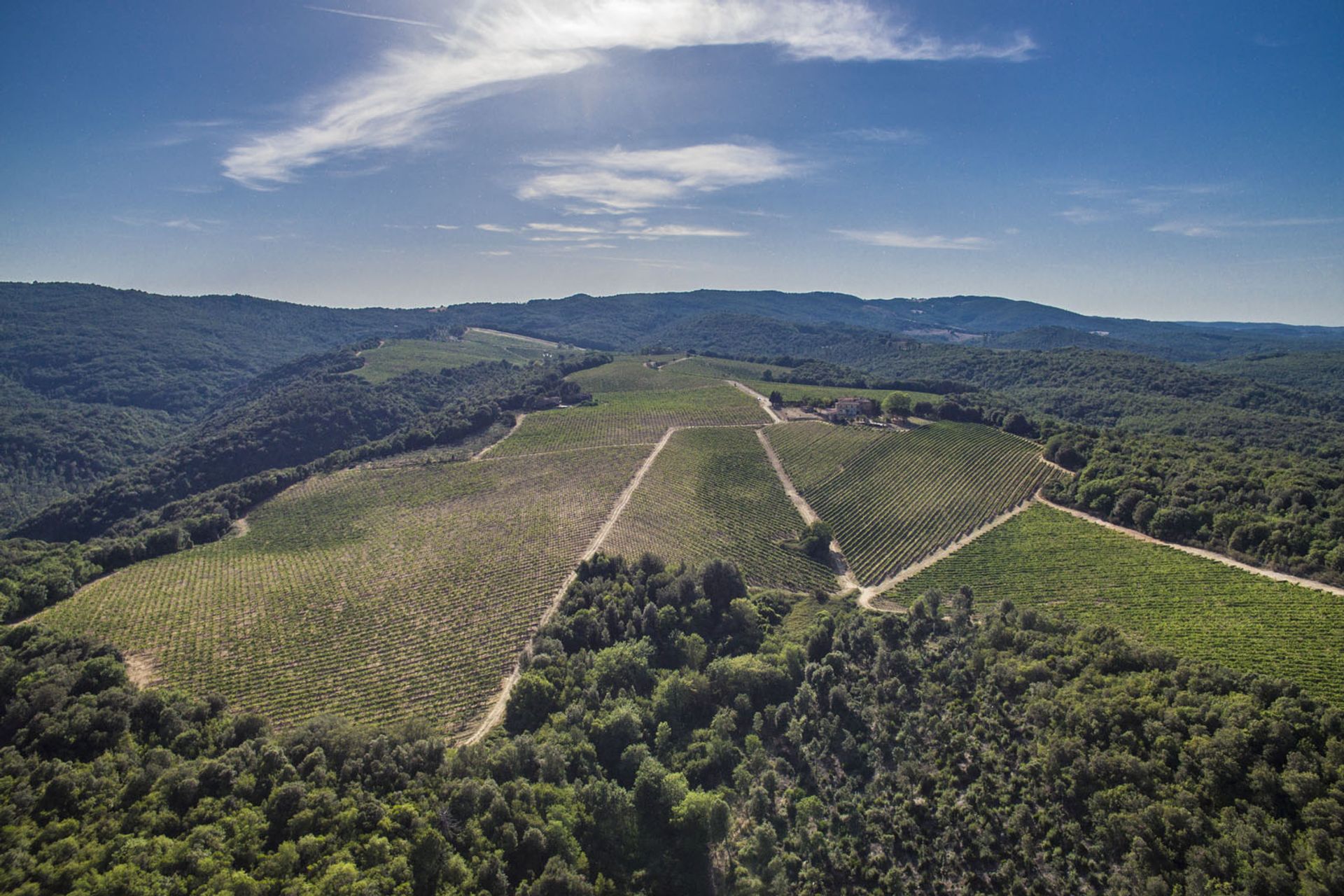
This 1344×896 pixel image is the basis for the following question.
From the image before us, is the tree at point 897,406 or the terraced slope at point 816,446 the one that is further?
the tree at point 897,406

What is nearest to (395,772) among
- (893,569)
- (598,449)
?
(893,569)

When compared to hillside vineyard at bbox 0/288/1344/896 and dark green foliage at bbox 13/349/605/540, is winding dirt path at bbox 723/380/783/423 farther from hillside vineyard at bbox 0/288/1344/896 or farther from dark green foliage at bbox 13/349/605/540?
dark green foliage at bbox 13/349/605/540

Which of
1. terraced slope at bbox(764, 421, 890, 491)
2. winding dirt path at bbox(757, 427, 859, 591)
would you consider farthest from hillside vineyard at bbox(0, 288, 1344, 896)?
terraced slope at bbox(764, 421, 890, 491)

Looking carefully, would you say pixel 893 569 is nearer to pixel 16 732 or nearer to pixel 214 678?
pixel 214 678

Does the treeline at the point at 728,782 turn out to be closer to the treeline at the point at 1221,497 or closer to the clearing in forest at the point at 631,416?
the treeline at the point at 1221,497

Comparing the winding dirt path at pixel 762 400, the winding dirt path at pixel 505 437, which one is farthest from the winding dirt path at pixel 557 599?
the winding dirt path at pixel 505 437
